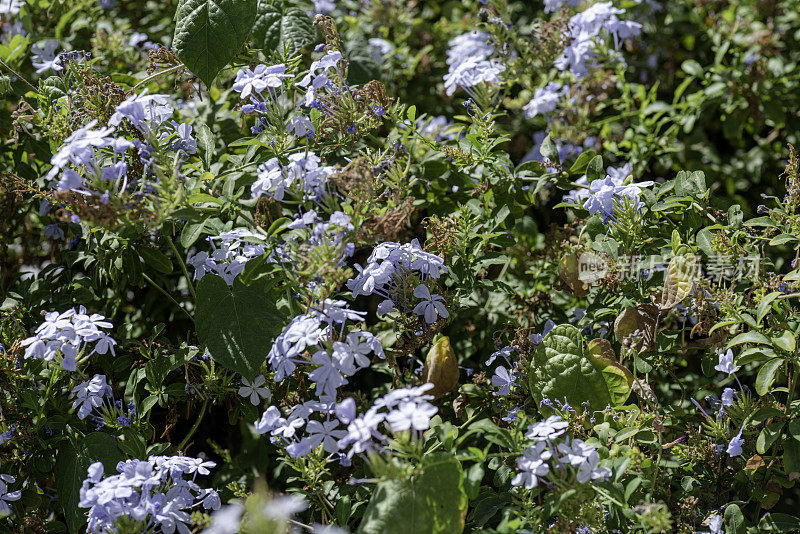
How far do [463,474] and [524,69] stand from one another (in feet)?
4.51

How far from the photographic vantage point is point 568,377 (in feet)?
5.30

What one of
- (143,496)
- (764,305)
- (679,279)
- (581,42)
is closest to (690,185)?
(679,279)

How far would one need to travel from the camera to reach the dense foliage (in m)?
1.37

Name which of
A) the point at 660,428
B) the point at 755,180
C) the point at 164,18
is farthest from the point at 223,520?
the point at 755,180

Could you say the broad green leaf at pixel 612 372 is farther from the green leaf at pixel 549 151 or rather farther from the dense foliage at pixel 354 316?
the green leaf at pixel 549 151

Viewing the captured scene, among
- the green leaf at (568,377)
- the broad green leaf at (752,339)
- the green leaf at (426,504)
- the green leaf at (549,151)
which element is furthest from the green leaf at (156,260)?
the broad green leaf at (752,339)

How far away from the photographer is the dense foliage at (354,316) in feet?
4.49

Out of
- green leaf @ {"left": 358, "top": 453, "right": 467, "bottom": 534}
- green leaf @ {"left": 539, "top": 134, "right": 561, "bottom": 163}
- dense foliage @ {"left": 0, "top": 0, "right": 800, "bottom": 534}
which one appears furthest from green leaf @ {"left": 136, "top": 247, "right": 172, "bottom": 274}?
green leaf @ {"left": 539, "top": 134, "right": 561, "bottom": 163}

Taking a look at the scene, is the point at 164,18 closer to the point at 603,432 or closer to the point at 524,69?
the point at 524,69

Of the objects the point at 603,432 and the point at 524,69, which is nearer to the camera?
the point at 603,432

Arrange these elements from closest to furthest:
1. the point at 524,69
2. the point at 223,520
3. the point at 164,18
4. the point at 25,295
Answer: the point at 223,520
the point at 25,295
the point at 524,69
the point at 164,18

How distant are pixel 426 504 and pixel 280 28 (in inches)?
50.7

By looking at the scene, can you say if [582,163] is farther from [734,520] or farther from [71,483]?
[71,483]

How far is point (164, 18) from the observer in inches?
106
